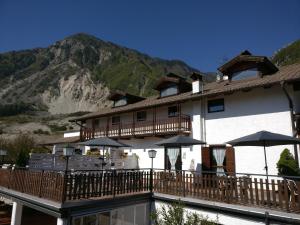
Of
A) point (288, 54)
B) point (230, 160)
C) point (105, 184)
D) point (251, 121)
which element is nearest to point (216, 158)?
point (230, 160)

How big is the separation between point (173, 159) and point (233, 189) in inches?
330

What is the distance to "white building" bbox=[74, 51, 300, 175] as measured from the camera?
13414 millimetres

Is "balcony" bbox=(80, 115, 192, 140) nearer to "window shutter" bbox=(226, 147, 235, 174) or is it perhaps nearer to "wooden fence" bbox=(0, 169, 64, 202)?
"window shutter" bbox=(226, 147, 235, 174)

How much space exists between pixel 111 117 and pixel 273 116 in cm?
1511

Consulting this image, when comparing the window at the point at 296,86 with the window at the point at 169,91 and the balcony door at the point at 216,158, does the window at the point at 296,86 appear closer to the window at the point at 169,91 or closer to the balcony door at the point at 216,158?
the balcony door at the point at 216,158

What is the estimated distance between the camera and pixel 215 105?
16688 millimetres

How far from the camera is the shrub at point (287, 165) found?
1133 centimetres

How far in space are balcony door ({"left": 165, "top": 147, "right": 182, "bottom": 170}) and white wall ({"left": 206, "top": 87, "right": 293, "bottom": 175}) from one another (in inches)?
104

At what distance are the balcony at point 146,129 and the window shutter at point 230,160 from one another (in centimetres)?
329

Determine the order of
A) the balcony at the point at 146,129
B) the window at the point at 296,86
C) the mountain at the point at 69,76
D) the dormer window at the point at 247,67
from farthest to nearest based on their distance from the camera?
the mountain at the point at 69,76 < the balcony at the point at 146,129 < the dormer window at the point at 247,67 < the window at the point at 296,86

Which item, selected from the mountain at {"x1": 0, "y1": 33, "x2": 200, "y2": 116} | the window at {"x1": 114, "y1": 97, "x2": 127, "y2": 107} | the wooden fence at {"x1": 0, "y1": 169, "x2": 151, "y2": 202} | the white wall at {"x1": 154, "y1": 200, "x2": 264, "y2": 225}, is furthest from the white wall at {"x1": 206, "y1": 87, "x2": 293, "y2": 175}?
the mountain at {"x1": 0, "y1": 33, "x2": 200, "y2": 116}

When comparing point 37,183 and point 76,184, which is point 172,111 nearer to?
point 76,184

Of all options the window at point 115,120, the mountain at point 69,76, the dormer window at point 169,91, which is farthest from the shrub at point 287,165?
the mountain at point 69,76

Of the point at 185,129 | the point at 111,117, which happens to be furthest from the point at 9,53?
the point at 185,129
